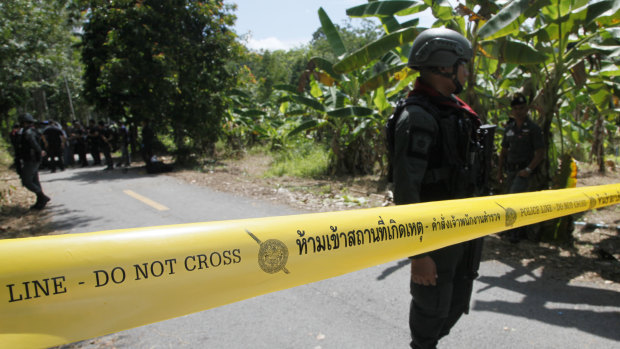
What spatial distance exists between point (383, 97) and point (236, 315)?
6367 millimetres

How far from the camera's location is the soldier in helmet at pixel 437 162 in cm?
199

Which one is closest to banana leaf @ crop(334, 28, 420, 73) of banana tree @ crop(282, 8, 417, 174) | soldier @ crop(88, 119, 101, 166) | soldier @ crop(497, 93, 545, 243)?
banana tree @ crop(282, 8, 417, 174)

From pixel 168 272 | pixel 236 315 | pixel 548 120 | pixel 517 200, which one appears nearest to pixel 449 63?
pixel 517 200

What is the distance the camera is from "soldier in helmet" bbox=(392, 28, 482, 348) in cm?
199

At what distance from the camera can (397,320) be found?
321 centimetres

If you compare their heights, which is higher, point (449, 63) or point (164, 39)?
point (164, 39)

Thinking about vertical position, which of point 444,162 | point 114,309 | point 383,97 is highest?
point 383,97

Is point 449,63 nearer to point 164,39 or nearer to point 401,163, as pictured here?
point 401,163

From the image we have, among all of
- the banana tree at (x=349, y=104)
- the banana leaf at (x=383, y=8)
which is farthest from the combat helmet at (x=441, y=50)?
A: the banana tree at (x=349, y=104)

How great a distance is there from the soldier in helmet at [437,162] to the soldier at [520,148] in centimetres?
330

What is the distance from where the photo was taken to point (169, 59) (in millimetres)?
12461

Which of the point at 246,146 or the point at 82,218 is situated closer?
the point at 82,218

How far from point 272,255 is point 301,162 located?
1134cm

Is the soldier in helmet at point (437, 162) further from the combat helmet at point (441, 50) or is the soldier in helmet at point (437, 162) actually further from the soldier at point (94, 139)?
the soldier at point (94, 139)
